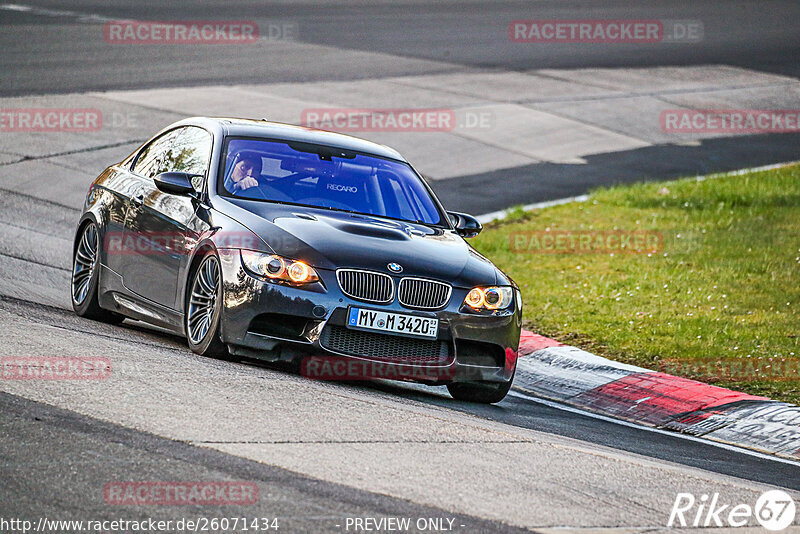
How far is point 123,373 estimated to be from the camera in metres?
6.92

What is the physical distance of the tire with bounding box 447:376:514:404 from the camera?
8.47 m

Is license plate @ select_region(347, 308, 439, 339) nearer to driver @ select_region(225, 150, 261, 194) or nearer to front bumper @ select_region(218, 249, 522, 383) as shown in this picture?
front bumper @ select_region(218, 249, 522, 383)

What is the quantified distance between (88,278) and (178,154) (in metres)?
1.20

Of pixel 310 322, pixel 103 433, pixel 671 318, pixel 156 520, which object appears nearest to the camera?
pixel 156 520

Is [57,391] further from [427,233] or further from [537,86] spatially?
[537,86]

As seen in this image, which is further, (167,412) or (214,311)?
(214,311)

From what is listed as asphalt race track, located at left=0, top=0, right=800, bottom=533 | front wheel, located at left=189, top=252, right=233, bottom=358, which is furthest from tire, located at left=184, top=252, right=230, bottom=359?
asphalt race track, located at left=0, top=0, right=800, bottom=533

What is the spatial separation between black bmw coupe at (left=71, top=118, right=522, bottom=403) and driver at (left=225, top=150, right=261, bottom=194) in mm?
11

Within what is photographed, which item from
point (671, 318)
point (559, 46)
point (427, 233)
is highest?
point (559, 46)

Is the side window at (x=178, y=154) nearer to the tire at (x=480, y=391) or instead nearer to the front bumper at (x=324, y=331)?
the front bumper at (x=324, y=331)

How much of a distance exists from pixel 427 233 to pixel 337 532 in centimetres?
417

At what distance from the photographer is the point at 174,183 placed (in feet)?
27.9

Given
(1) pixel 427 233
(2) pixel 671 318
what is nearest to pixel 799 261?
(2) pixel 671 318

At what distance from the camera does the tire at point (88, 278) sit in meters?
9.57
